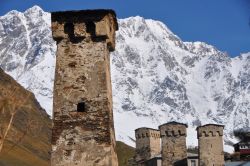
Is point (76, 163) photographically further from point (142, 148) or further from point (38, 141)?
point (38, 141)

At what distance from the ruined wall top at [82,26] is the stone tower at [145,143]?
4037 centimetres

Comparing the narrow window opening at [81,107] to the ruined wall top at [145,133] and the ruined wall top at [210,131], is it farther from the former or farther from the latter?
the ruined wall top at [145,133]

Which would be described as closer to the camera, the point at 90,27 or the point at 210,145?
the point at 90,27

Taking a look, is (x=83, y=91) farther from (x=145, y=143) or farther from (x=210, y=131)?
(x=145, y=143)

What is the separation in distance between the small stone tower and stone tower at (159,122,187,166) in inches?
59.9

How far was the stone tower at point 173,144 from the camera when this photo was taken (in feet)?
184

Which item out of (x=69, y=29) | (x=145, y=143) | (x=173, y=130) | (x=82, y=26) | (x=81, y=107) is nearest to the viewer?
(x=81, y=107)

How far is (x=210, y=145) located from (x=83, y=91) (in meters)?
37.2

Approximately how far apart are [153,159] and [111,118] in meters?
41.2

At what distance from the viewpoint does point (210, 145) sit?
5738 cm

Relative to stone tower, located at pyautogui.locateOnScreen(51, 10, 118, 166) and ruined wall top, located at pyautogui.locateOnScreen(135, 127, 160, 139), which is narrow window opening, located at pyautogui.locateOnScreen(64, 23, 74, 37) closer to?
stone tower, located at pyautogui.locateOnScreen(51, 10, 118, 166)

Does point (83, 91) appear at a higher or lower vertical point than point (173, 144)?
lower

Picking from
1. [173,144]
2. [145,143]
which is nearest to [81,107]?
[173,144]

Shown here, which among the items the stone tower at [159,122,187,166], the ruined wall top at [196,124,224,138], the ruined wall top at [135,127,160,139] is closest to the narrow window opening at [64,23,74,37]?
the stone tower at [159,122,187,166]
